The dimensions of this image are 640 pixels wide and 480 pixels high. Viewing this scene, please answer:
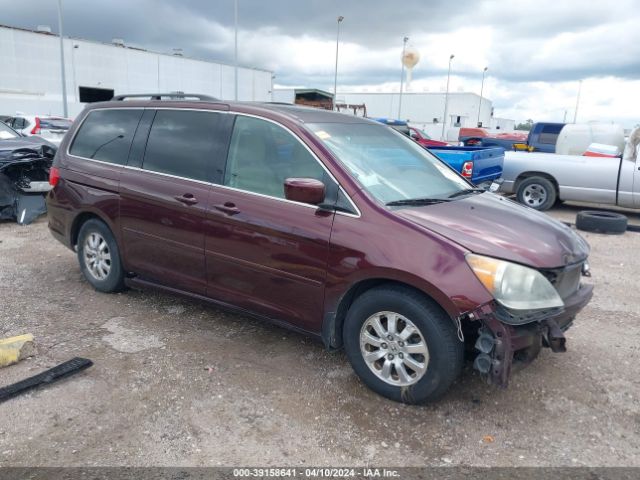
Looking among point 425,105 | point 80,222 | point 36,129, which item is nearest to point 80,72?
point 36,129

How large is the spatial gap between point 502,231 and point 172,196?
2.52 metres

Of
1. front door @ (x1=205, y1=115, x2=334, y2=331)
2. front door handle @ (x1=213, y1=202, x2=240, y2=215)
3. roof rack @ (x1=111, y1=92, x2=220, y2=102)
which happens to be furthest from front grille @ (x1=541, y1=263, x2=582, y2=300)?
roof rack @ (x1=111, y1=92, x2=220, y2=102)

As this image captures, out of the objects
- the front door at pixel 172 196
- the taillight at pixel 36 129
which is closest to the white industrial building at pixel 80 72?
the taillight at pixel 36 129

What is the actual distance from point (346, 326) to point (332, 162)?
109 cm

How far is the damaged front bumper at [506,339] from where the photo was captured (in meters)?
2.84

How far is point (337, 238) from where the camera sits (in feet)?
10.7

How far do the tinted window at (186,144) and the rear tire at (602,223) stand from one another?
7.06 meters

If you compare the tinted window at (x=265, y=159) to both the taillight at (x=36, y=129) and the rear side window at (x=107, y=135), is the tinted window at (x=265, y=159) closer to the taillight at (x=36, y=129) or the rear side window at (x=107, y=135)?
the rear side window at (x=107, y=135)

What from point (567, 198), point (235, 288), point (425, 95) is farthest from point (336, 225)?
point (425, 95)

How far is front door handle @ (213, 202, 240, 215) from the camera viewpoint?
3.75 meters

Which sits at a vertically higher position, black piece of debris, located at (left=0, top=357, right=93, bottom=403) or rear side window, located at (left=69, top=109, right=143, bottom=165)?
rear side window, located at (left=69, top=109, right=143, bottom=165)

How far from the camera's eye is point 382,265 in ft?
10.1

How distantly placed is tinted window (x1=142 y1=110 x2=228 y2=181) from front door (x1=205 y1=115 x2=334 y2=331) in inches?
7.1

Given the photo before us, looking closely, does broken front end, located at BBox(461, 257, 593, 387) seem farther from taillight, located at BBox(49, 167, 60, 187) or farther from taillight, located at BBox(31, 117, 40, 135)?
taillight, located at BBox(31, 117, 40, 135)
